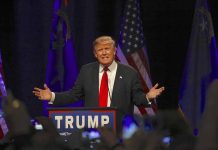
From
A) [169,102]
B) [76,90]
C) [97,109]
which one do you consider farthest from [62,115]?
[169,102]

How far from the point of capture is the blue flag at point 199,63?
605 cm

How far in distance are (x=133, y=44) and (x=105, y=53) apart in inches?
87.7

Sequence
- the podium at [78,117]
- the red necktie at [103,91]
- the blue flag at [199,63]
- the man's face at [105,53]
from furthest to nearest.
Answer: the blue flag at [199,63]
the man's face at [105,53]
the red necktie at [103,91]
the podium at [78,117]

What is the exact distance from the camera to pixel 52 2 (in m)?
6.95

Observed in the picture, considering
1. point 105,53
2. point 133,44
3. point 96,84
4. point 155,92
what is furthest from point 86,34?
point 155,92

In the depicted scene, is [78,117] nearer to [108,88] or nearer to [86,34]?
[108,88]

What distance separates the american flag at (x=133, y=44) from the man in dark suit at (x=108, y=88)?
211cm

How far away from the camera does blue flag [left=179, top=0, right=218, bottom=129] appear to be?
238 inches

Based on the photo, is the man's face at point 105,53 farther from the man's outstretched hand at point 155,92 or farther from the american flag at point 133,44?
the american flag at point 133,44

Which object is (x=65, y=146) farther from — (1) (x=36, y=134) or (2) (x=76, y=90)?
(2) (x=76, y=90)

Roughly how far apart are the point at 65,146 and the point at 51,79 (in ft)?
19.2

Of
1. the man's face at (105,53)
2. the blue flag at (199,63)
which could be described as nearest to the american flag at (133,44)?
the blue flag at (199,63)

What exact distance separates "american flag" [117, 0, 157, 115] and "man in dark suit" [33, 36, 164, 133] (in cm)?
211

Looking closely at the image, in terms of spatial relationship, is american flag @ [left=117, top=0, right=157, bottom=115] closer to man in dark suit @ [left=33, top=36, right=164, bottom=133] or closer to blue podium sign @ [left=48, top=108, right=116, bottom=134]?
man in dark suit @ [left=33, top=36, right=164, bottom=133]
